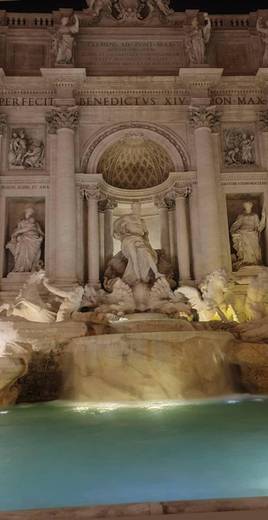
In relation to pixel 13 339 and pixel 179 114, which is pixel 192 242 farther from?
pixel 13 339

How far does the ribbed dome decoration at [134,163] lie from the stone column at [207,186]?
A: 1.34 metres

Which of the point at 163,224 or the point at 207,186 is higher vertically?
the point at 207,186

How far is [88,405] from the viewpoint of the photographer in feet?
26.7

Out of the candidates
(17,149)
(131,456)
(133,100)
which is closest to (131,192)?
(133,100)

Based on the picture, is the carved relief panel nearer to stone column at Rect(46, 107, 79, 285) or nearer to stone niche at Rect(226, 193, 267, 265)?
stone niche at Rect(226, 193, 267, 265)

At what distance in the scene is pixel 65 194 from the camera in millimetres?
16094

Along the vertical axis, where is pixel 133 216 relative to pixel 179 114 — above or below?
below

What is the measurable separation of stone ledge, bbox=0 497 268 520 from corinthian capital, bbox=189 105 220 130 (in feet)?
51.3

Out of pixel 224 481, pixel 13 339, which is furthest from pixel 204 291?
pixel 224 481

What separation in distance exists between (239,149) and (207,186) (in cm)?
228

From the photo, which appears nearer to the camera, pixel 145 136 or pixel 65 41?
pixel 65 41

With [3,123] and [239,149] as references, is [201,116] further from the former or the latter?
[3,123]

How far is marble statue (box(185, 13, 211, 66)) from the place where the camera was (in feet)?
57.4

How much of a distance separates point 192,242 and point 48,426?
11.2 m
